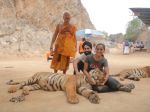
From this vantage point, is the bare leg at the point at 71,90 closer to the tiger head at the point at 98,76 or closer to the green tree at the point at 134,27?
the tiger head at the point at 98,76

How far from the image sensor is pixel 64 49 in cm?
889

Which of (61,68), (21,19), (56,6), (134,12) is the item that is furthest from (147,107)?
(56,6)

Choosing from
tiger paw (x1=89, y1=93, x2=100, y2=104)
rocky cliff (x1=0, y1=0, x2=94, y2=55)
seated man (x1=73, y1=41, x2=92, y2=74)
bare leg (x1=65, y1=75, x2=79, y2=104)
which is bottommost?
tiger paw (x1=89, y1=93, x2=100, y2=104)

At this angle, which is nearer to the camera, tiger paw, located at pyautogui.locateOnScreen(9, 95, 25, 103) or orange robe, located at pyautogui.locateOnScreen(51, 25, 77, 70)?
tiger paw, located at pyautogui.locateOnScreen(9, 95, 25, 103)

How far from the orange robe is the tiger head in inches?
63.6

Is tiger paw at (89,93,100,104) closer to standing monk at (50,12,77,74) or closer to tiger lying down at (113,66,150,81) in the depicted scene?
standing monk at (50,12,77,74)

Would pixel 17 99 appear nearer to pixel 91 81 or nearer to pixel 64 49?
pixel 91 81

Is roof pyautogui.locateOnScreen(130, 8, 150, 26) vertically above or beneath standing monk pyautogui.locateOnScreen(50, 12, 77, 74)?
above

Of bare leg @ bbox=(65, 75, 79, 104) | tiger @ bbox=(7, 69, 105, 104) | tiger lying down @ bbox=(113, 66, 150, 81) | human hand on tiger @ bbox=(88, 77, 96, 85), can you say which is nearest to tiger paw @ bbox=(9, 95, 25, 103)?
tiger @ bbox=(7, 69, 105, 104)

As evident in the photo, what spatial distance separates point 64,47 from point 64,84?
2.18 meters

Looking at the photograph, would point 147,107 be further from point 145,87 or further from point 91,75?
point 145,87

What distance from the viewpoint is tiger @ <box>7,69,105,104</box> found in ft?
20.9

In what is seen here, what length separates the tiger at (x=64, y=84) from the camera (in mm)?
6371

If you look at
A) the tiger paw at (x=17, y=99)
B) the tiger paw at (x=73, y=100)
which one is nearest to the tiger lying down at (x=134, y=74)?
the tiger paw at (x=73, y=100)
